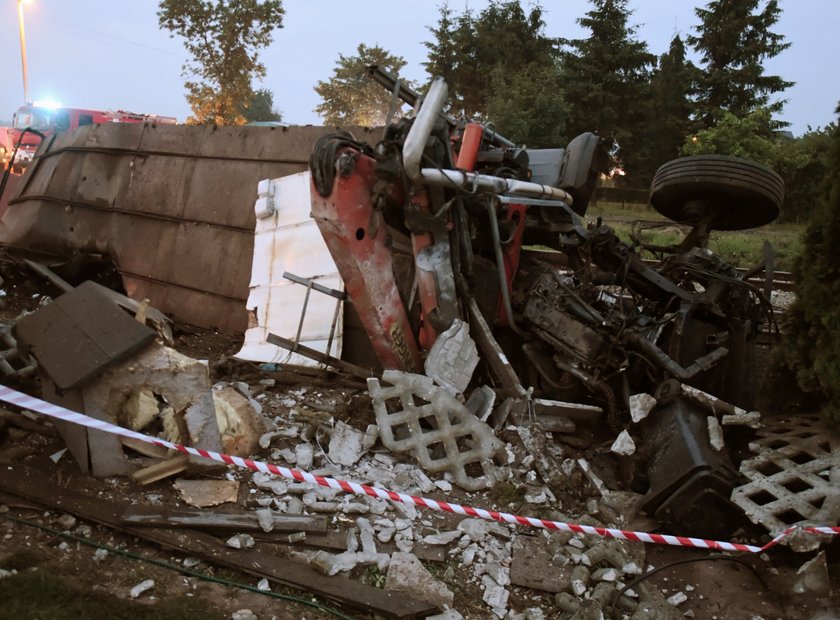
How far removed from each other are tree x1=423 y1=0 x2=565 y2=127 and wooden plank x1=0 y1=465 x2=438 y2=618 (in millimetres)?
19233

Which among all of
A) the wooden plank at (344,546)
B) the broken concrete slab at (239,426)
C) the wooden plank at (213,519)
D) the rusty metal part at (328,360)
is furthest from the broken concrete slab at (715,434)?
the broken concrete slab at (239,426)

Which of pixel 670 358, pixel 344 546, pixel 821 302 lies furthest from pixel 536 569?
pixel 821 302

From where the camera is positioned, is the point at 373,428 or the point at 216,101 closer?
the point at 373,428

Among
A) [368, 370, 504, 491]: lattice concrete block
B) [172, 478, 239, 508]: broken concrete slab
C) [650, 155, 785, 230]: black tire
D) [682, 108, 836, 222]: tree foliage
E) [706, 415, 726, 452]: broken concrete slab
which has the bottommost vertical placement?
[172, 478, 239, 508]: broken concrete slab

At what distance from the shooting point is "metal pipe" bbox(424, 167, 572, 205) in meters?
4.45

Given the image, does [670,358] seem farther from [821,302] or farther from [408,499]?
[408,499]

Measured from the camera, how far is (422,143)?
14.1ft

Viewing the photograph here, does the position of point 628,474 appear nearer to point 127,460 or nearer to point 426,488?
point 426,488

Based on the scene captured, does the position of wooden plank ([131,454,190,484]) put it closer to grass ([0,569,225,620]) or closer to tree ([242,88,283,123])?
grass ([0,569,225,620])

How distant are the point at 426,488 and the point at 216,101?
23996 mm

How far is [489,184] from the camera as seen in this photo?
4742 mm

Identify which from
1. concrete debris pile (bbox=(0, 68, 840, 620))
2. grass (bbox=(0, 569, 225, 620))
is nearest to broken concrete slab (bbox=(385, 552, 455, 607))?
concrete debris pile (bbox=(0, 68, 840, 620))

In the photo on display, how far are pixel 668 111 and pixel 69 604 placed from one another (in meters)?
28.3

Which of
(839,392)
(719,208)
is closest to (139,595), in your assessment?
(839,392)
